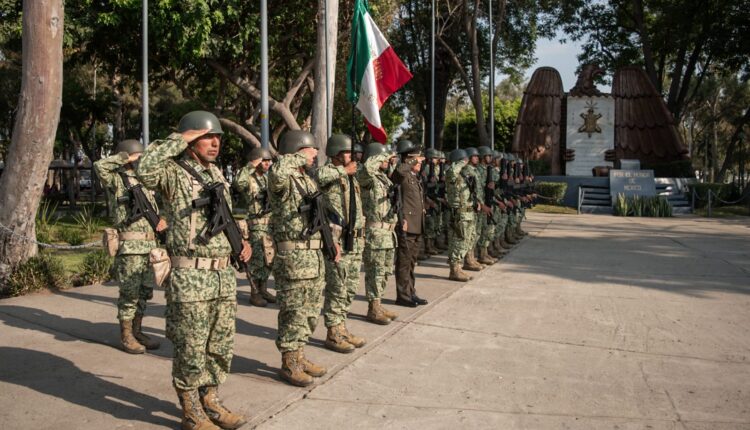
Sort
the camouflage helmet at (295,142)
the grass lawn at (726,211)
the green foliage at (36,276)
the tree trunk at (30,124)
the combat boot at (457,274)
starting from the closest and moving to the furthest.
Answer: the camouflage helmet at (295,142), the green foliage at (36,276), the tree trunk at (30,124), the combat boot at (457,274), the grass lawn at (726,211)

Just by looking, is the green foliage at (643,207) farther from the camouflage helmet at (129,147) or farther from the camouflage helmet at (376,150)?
the camouflage helmet at (129,147)

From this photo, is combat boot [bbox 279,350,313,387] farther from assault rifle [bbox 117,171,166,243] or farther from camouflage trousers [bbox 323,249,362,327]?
assault rifle [bbox 117,171,166,243]

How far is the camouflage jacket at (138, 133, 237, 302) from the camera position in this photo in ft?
12.5

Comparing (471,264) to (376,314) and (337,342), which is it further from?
(337,342)

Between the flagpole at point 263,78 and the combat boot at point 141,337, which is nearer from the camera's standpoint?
the combat boot at point 141,337

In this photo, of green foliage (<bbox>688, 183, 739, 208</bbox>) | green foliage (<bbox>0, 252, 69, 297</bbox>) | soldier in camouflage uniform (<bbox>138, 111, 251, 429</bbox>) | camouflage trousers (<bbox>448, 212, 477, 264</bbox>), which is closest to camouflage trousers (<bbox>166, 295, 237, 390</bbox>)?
soldier in camouflage uniform (<bbox>138, 111, 251, 429</bbox>)

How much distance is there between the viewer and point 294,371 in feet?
15.7

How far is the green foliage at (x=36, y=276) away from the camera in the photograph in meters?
8.10

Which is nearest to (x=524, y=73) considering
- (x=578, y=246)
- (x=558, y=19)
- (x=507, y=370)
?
(x=558, y=19)

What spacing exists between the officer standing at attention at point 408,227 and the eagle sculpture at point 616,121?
20.6m

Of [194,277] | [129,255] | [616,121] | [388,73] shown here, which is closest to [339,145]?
[129,255]

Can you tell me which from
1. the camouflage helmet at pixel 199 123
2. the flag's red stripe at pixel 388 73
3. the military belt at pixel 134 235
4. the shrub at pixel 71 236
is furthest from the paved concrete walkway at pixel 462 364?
the shrub at pixel 71 236

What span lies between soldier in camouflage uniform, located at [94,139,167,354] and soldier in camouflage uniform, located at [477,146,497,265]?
5.77 metres

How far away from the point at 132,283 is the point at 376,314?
2.42 meters
